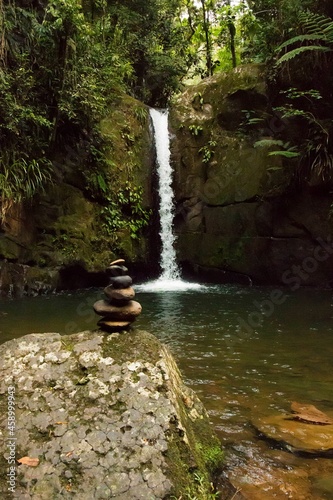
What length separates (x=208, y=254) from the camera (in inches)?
408

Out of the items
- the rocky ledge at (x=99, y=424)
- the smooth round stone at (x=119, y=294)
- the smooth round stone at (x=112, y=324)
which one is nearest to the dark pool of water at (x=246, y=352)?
the rocky ledge at (x=99, y=424)

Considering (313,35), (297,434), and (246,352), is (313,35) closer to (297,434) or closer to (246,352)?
(246,352)

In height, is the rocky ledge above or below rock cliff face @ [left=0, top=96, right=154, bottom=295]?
below

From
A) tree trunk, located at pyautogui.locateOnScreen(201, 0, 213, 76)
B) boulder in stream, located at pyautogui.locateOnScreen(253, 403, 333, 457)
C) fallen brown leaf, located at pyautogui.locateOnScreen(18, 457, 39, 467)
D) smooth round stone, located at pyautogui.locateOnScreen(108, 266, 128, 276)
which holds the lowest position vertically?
boulder in stream, located at pyautogui.locateOnScreen(253, 403, 333, 457)

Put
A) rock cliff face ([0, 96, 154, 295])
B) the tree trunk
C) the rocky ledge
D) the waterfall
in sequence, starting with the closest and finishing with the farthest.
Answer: the rocky ledge → rock cliff face ([0, 96, 154, 295]) → the waterfall → the tree trunk

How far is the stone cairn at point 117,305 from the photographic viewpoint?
2279 millimetres

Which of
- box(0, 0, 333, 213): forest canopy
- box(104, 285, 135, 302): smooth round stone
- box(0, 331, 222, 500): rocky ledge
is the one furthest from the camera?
box(0, 0, 333, 213): forest canopy

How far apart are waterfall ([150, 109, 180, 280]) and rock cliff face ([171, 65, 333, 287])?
220mm

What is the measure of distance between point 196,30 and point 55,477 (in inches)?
703

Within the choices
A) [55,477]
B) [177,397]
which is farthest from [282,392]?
[55,477]

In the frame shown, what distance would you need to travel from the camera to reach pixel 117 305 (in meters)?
2.36

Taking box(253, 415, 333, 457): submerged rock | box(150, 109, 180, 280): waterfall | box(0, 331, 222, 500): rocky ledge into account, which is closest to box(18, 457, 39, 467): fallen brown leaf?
box(0, 331, 222, 500): rocky ledge

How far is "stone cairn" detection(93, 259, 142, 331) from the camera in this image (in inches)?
89.7

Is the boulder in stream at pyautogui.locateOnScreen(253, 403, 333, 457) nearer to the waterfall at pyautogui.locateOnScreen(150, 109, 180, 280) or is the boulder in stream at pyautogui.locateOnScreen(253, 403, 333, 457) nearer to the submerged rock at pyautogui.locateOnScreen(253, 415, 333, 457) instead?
the submerged rock at pyautogui.locateOnScreen(253, 415, 333, 457)
